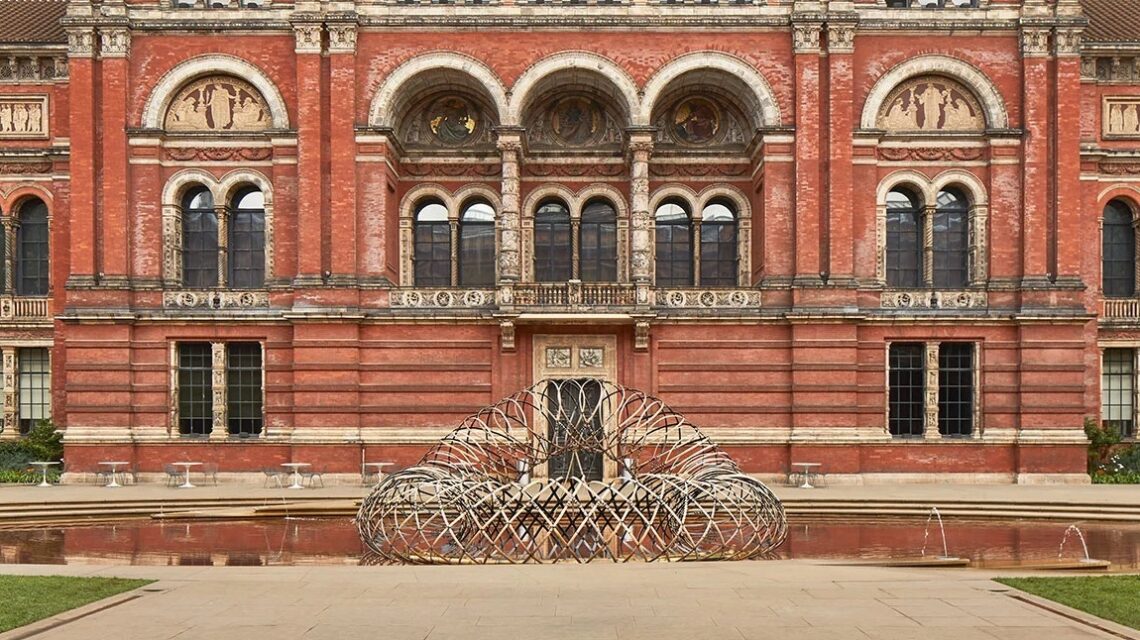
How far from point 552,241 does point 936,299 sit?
13129 millimetres

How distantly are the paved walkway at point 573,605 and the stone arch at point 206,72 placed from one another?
19354 mm

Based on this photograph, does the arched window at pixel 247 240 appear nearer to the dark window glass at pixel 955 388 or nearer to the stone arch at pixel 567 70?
the stone arch at pixel 567 70

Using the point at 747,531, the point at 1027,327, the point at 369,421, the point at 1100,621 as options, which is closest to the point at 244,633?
the point at 1100,621

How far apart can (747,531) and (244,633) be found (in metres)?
12.4

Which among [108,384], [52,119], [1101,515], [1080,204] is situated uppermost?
[52,119]

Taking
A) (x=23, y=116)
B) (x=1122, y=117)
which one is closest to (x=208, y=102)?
(x=23, y=116)

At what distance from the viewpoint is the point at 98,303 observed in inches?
1220

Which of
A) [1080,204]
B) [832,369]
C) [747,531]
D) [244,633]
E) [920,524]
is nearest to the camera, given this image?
[244,633]

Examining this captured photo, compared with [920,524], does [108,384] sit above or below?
above

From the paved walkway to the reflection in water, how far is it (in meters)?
2.97

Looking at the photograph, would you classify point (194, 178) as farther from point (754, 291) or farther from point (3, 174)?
point (754, 291)

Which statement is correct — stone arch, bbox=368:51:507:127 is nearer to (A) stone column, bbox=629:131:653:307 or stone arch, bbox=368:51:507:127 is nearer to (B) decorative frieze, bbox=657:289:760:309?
(A) stone column, bbox=629:131:653:307

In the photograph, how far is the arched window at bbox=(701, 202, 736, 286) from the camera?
34344 mm

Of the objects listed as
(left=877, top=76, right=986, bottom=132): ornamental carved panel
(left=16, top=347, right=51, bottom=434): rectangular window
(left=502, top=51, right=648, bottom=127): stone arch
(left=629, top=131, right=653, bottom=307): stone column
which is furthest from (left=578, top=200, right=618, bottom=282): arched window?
(left=16, top=347, right=51, bottom=434): rectangular window
